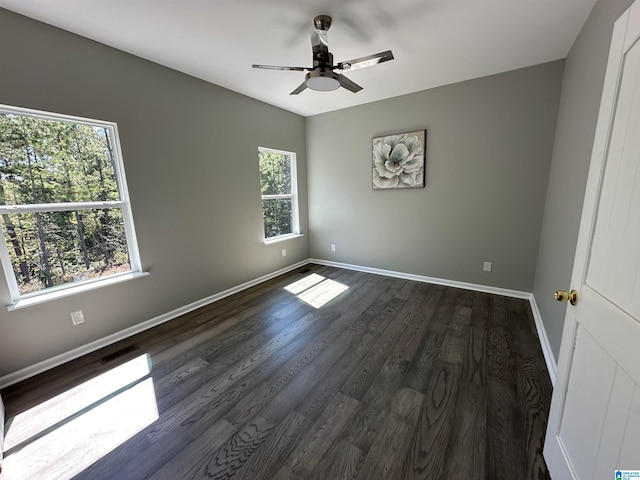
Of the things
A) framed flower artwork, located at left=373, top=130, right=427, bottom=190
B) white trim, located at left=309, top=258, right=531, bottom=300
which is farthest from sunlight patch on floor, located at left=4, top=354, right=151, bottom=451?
→ framed flower artwork, located at left=373, top=130, right=427, bottom=190

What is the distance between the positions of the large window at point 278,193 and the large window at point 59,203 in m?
1.79

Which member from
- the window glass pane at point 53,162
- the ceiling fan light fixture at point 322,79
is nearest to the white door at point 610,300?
the ceiling fan light fixture at point 322,79

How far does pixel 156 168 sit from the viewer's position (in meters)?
2.55

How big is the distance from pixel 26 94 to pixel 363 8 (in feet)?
8.16

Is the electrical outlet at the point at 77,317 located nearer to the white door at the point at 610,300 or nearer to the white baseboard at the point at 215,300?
the white baseboard at the point at 215,300

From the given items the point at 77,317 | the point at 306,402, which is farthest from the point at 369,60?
the point at 77,317

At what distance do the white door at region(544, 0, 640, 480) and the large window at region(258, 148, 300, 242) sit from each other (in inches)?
135

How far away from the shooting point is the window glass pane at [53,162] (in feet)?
6.09

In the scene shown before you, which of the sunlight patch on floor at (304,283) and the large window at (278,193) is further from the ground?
the large window at (278,193)

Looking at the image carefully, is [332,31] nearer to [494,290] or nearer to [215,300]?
[215,300]

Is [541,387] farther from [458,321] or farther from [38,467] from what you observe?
[38,467]

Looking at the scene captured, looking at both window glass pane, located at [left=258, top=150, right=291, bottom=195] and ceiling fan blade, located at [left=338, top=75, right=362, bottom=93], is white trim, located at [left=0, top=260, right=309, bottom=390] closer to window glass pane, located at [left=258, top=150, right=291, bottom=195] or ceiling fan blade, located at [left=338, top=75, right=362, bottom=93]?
window glass pane, located at [left=258, top=150, right=291, bottom=195]

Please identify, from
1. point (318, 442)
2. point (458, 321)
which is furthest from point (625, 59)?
point (458, 321)

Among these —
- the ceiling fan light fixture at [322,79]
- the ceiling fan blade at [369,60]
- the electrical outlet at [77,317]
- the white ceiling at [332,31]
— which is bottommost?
the electrical outlet at [77,317]
